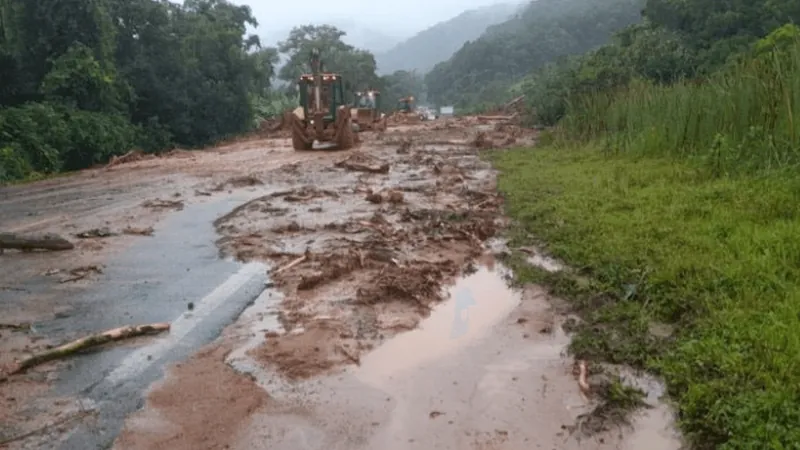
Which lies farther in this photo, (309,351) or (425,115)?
(425,115)

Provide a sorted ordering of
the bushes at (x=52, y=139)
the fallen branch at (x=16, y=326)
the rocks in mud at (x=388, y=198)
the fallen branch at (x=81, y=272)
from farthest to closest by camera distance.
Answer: the bushes at (x=52, y=139) → the rocks in mud at (x=388, y=198) → the fallen branch at (x=81, y=272) → the fallen branch at (x=16, y=326)

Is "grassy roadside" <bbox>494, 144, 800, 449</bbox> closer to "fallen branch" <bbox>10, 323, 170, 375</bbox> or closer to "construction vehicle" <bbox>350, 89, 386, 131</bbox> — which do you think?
"fallen branch" <bbox>10, 323, 170, 375</bbox>

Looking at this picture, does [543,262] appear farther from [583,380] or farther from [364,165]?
[364,165]

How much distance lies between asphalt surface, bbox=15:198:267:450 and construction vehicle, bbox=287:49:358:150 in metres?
12.3

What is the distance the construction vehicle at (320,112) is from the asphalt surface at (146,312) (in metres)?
12.3

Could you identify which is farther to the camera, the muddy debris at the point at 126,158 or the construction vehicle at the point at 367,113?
the construction vehicle at the point at 367,113

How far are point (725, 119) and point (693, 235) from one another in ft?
14.5

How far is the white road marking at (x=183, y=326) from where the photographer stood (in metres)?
4.92

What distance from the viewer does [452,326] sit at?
5938 millimetres

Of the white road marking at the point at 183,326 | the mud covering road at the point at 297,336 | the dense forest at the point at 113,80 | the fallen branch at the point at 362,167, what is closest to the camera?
the mud covering road at the point at 297,336

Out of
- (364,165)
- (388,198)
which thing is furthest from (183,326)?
(364,165)

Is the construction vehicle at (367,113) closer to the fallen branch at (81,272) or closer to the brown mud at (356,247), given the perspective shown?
the brown mud at (356,247)

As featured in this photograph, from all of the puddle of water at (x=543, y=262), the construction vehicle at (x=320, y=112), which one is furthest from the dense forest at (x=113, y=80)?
the puddle of water at (x=543, y=262)

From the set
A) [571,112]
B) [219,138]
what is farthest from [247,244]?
[219,138]
